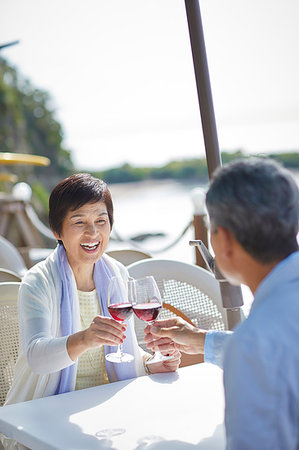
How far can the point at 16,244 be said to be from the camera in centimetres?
576

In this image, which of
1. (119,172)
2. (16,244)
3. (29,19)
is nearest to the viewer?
(16,244)

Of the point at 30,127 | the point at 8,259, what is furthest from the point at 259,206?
the point at 30,127

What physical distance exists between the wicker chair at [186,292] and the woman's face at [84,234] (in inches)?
16.9

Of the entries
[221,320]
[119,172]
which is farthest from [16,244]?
[119,172]

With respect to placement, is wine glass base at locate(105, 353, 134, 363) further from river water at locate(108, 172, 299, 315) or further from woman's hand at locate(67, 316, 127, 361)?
river water at locate(108, 172, 299, 315)

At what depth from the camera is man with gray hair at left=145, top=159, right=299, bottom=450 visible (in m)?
0.93

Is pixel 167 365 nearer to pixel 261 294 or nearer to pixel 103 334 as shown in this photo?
pixel 103 334

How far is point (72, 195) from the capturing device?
Answer: 2.08 meters

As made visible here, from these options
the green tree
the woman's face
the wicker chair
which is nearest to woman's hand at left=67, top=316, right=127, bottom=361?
the woman's face

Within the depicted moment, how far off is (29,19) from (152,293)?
19.2 m

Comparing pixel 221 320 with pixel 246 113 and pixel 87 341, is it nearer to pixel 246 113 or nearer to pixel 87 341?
pixel 87 341

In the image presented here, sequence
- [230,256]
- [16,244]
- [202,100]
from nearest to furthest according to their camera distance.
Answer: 1. [230,256]
2. [202,100]
3. [16,244]

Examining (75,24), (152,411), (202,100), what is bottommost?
(152,411)

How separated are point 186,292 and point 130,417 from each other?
1.12 metres
